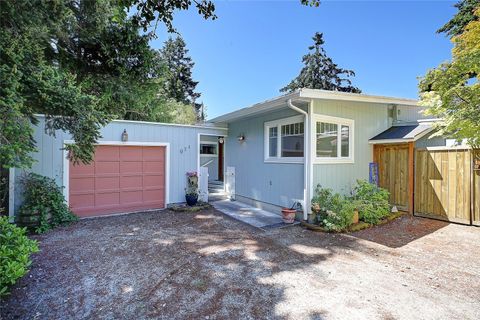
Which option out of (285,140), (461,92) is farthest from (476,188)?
(285,140)

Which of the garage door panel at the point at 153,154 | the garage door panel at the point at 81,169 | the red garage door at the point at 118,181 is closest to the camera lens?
the garage door panel at the point at 81,169

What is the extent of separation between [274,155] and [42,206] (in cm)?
602

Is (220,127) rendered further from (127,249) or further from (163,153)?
(127,249)

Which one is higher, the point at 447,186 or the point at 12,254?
the point at 447,186

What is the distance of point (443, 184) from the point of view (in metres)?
6.34

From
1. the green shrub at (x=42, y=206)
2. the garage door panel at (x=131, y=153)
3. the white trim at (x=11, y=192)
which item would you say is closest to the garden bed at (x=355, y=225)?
the garage door panel at (x=131, y=153)

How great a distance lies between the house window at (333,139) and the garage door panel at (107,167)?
5.74 meters

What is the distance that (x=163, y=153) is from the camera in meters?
8.23

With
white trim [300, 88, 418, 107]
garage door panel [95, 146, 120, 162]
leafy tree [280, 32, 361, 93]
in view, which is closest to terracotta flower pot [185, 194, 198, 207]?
garage door panel [95, 146, 120, 162]

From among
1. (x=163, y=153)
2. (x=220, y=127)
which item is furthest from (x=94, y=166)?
(x=220, y=127)

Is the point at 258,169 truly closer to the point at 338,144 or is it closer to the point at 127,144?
the point at 338,144

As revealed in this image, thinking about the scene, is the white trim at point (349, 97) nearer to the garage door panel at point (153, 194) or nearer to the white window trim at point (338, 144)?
the white window trim at point (338, 144)

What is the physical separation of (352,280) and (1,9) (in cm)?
557

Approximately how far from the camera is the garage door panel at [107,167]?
7.26m
